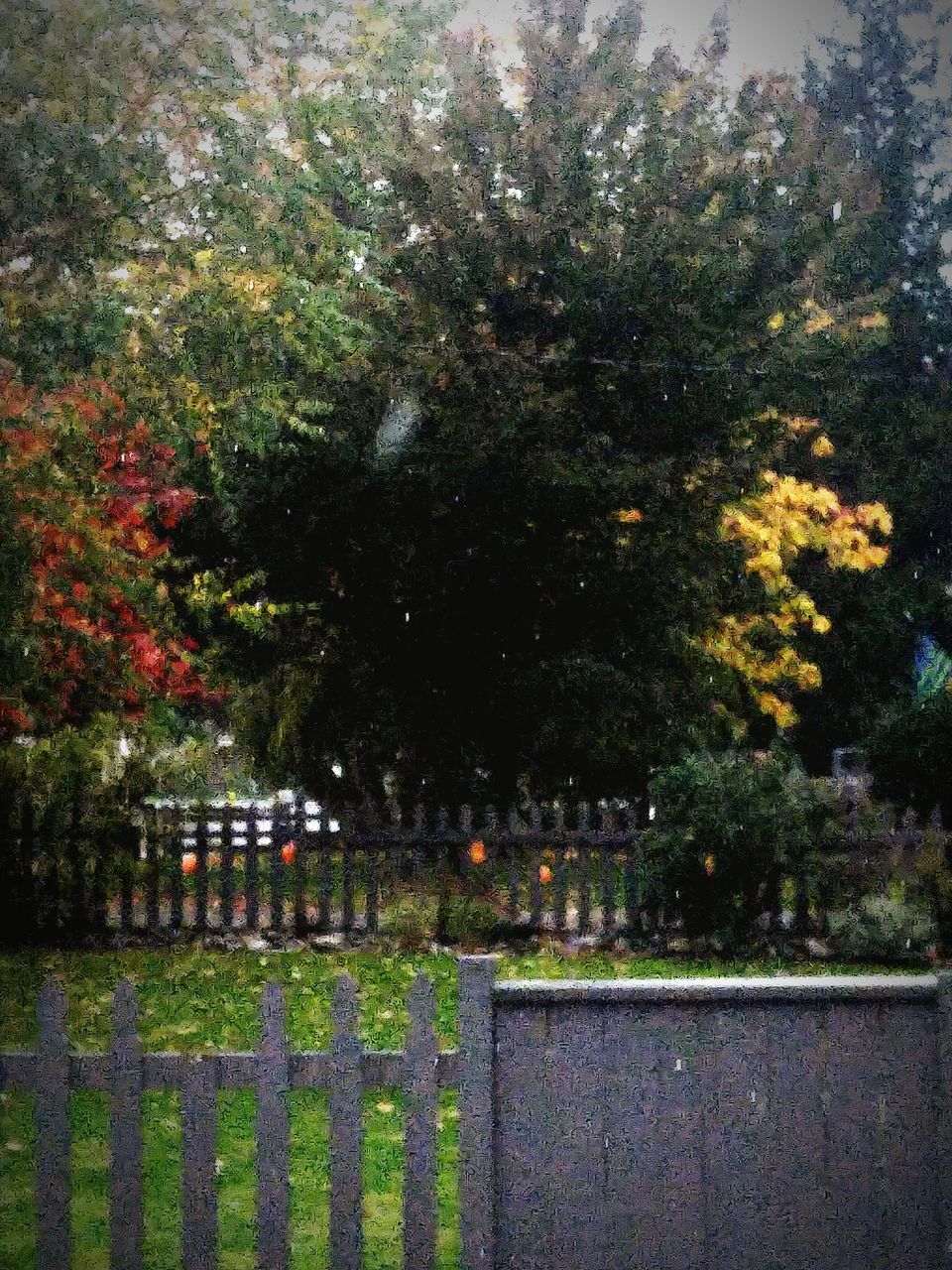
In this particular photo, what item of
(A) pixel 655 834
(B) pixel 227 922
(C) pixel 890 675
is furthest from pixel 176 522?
(C) pixel 890 675

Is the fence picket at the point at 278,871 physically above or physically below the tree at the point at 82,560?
below

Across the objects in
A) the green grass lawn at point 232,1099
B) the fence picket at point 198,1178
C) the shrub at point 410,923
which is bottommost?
the green grass lawn at point 232,1099

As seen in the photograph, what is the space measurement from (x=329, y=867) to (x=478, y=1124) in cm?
883

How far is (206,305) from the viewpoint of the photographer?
12.1m

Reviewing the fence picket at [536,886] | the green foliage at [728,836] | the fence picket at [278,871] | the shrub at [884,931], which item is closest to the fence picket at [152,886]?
the fence picket at [278,871]

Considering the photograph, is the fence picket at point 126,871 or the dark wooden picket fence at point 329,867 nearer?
the dark wooden picket fence at point 329,867

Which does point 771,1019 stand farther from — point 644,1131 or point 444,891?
point 444,891

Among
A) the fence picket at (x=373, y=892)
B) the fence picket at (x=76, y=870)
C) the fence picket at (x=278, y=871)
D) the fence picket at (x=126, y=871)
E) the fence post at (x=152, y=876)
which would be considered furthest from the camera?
the fence picket at (x=373, y=892)

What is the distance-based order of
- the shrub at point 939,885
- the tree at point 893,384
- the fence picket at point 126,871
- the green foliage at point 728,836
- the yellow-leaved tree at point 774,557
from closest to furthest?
the shrub at point 939,885, the green foliage at point 728,836, the fence picket at point 126,871, the yellow-leaved tree at point 774,557, the tree at point 893,384

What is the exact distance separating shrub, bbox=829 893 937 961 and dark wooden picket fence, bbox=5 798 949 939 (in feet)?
1.06

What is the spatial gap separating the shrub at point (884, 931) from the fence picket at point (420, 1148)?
25.5 ft

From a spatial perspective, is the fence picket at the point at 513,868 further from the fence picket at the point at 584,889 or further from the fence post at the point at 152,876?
the fence post at the point at 152,876

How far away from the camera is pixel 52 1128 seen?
4.18 metres

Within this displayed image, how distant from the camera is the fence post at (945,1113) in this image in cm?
412
